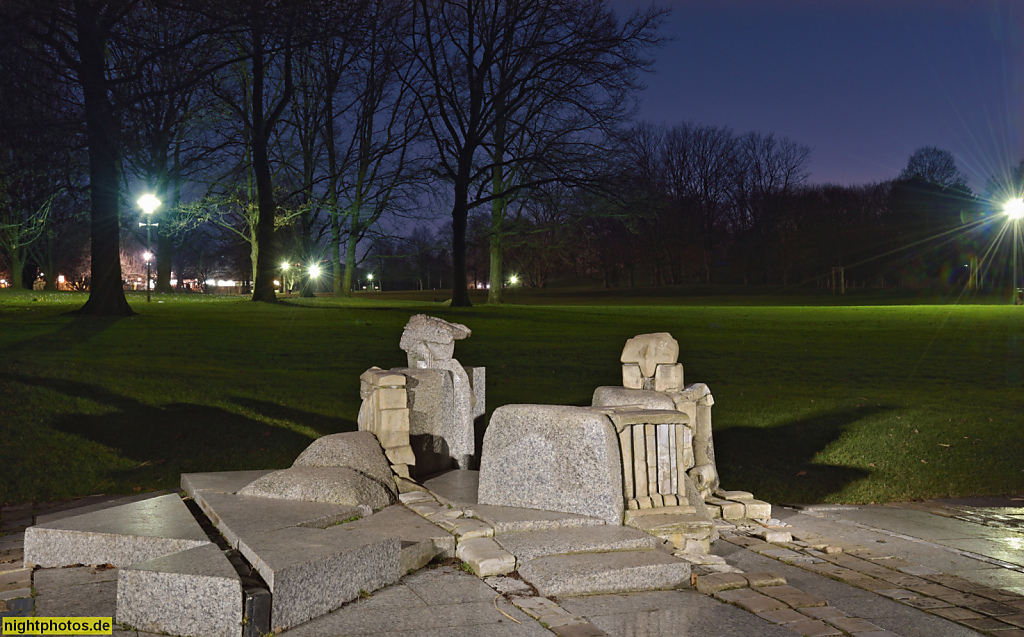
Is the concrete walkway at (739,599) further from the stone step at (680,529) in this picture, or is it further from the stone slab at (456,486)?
the stone slab at (456,486)

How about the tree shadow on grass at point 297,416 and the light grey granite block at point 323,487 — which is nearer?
the light grey granite block at point 323,487

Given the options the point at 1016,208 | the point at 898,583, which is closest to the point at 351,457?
the point at 898,583

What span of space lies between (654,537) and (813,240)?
67.5 meters

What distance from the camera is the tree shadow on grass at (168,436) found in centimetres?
984

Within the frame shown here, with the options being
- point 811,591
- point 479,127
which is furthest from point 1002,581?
point 479,127

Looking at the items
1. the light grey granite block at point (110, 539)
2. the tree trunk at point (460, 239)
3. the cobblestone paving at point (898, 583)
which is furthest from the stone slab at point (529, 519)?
the tree trunk at point (460, 239)

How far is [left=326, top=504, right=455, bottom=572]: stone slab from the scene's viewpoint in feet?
19.2

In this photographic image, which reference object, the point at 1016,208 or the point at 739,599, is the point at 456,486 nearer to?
the point at 739,599

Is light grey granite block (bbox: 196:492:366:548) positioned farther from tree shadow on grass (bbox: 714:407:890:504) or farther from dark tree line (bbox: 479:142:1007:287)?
dark tree line (bbox: 479:142:1007:287)

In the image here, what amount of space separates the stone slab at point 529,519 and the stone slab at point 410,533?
14.9 inches

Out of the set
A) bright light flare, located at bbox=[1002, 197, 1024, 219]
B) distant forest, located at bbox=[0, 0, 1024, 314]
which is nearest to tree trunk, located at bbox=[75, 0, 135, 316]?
distant forest, located at bbox=[0, 0, 1024, 314]

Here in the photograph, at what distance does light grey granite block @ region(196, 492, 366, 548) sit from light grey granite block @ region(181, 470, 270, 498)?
0.20 m

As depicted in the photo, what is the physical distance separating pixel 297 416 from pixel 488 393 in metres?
3.49

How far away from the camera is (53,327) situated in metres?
18.0
